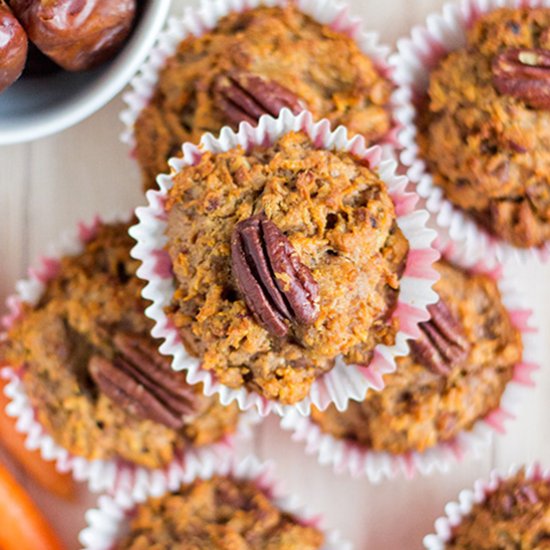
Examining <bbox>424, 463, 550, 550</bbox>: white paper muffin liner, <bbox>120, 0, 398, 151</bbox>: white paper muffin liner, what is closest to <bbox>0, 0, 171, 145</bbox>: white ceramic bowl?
<bbox>120, 0, 398, 151</bbox>: white paper muffin liner

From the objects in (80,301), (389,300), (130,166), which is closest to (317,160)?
(389,300)

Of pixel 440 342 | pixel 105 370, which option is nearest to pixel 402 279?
pixel 440 342

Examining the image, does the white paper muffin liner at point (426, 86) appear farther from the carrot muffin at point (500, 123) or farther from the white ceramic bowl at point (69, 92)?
the white ceramic bowl at point (69, 92)

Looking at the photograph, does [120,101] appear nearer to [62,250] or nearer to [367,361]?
[62,250]

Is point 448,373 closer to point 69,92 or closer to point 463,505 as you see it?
point 463,505

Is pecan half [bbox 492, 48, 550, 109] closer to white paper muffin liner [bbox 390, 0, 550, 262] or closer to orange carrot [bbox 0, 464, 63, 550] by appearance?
white paper muffin liner [bbox 390, 0, 550, 262]

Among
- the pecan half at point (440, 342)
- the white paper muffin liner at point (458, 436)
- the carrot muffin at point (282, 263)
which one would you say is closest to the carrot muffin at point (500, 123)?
the white paper muffin liner at point (458, 436)
